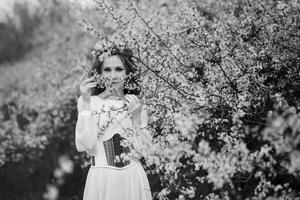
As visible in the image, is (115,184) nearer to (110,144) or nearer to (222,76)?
(110,144)

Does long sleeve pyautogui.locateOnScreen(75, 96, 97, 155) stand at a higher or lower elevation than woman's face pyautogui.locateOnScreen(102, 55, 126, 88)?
lower

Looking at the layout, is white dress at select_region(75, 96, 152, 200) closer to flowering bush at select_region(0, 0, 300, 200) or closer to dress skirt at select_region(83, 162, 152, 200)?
dress skirt at select_region(83, 162, 152, 200)

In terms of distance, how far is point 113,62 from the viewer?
3670 millimetres

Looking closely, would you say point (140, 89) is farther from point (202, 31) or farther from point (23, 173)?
point (23, 173)

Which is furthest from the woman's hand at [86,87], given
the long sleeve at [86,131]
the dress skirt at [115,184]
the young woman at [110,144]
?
the dress skirt at [115,184]

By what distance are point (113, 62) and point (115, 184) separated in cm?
107

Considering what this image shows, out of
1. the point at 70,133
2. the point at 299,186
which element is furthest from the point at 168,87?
the point at 70,133

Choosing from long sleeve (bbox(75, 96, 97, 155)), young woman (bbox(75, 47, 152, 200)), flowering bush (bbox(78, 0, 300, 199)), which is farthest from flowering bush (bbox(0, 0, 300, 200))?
long sleeve (bbox(75, 96, 97, 155))

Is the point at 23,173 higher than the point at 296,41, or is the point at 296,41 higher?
the point at 296,41

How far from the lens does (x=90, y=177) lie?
11.2 ft

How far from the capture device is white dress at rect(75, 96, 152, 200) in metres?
3.29

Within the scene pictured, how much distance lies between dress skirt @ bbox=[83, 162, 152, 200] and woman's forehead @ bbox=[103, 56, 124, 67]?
0.90 metres

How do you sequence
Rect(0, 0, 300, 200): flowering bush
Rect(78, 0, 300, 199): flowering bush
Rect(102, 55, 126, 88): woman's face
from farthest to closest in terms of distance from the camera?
1. Rect(102, 55, 126, 88): woman's face
2. Rect(78, 0, 300, 199): flowering bush
3. Rect(0, 0, 300, 200): flowering bush

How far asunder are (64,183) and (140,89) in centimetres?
367
